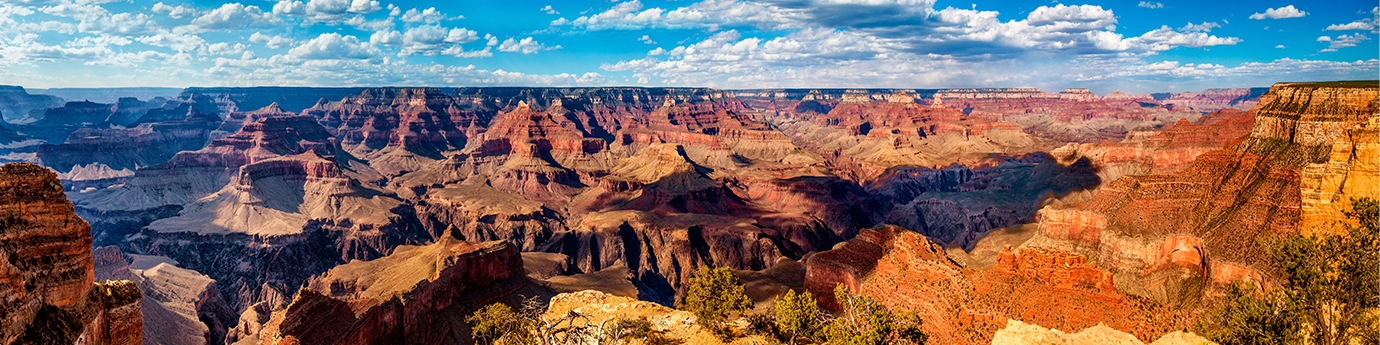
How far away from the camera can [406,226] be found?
13875 cm

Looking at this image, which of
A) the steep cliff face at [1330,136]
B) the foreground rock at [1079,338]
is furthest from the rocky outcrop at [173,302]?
the steep cliff face at [1330,136]

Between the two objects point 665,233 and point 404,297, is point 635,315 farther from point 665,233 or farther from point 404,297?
point 665,233

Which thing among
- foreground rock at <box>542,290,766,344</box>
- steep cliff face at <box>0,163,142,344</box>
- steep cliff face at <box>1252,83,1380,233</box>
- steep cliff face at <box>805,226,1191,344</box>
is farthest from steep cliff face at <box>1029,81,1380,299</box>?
steep cliff face at <box>0,163,142,344</box>

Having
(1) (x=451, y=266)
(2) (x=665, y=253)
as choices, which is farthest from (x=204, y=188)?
Answer: (1) (x=451, y=266)

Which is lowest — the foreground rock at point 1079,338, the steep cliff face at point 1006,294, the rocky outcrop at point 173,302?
the rocky outcrop at point 173,302

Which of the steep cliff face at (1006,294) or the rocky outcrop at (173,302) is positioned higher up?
the steep cliff face at (1006,294)

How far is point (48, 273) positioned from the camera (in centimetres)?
2303

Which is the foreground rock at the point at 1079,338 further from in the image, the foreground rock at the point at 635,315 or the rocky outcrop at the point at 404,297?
the rocky outcrop at the point at 404,297

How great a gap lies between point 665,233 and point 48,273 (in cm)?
10045

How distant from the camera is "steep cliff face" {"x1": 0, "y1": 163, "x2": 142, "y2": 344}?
2077 centimetres

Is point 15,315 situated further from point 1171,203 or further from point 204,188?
point 204,188

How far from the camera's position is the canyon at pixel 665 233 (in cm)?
3544

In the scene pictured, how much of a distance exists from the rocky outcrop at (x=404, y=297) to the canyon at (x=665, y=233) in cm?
23

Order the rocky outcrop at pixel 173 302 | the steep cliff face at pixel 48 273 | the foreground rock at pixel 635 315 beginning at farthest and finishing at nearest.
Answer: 1. the rocky outcrop at pixel 173 302
2. the foreground rock at pixel 635 315
3. the steep cliff face at pixel 48 273
